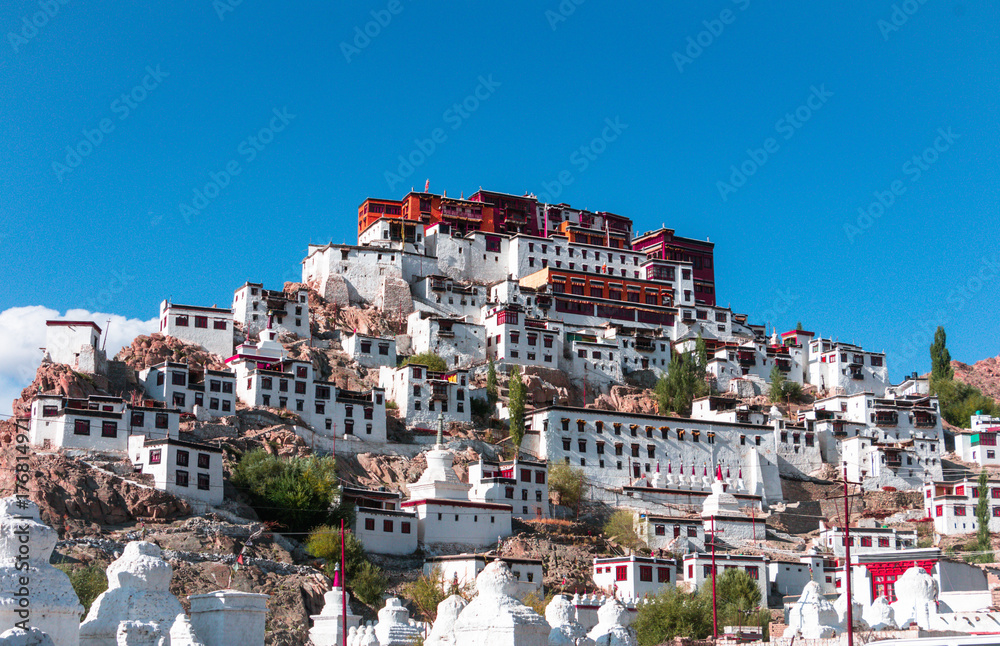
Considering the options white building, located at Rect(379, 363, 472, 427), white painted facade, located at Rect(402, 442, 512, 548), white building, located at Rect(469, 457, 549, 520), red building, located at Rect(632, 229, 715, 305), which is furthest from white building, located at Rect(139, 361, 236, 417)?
red building, located at Rect(632, 229, 715, 305)

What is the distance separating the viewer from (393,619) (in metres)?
30.0

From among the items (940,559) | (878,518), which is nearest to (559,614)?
(940,559)

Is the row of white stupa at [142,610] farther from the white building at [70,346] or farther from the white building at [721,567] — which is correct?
the white building at [70,346]

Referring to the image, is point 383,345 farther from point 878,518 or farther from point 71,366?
point 878,518

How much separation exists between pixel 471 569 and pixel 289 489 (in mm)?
10570

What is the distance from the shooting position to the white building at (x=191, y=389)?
67875 mm

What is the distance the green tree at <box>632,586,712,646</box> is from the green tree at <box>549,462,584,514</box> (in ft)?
65.5

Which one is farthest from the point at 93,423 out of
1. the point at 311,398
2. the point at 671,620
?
the point at 671,620

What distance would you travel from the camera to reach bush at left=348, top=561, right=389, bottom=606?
53156 mm

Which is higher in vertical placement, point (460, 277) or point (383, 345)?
point (460, 277)

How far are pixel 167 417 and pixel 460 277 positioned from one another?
46.5 meters

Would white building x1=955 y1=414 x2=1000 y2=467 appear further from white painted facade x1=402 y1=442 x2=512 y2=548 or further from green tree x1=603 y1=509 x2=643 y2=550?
white painted facade x1=402 y1=442 x2=512 y2=548

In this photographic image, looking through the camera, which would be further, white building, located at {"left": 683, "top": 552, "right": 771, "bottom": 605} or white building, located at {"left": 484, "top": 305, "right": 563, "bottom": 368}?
white building, located at {"left": 484, "top": 305, "right": 563, "bottom": 368}

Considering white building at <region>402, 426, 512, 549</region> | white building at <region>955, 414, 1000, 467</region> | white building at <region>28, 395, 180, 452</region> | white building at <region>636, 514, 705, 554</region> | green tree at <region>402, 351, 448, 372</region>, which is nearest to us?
white building at <region>28, 395, 180, 452</region>
